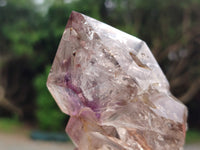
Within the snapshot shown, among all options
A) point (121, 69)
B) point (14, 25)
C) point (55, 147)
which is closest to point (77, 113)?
point (121, 69)

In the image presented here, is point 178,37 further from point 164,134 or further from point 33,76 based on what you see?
point 164,134

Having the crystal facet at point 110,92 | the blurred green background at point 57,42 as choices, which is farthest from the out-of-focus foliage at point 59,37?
the crystal facet at point 110,92

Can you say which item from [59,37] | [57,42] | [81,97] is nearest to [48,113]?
[57,42]

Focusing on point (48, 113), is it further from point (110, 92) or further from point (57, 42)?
point (110, 92)

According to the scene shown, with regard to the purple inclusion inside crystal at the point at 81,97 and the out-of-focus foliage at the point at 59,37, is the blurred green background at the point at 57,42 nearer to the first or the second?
the out-of-focus foliage at the point at 59,37

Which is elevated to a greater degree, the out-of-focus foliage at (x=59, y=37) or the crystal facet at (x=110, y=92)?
the crystal facet at (x=110, y=92)

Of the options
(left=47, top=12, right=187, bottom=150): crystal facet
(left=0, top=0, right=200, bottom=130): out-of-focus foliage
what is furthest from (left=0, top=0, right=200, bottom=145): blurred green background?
(left=47, top=12, right=187, bottom=150): crystal facet

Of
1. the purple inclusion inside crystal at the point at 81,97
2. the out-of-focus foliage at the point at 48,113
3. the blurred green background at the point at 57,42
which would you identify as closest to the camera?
the purple inclusion inside crystal at the point at 81,97
